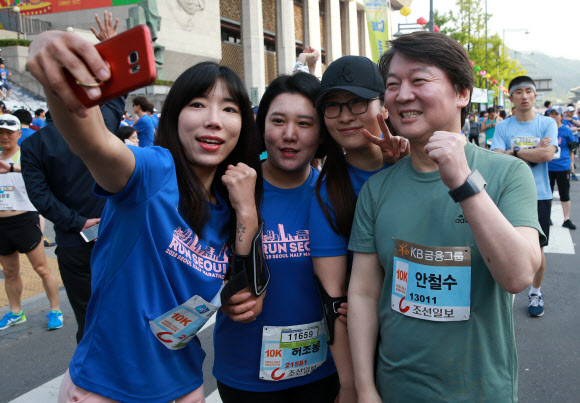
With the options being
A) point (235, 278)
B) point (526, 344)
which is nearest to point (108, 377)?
point (235, 278)

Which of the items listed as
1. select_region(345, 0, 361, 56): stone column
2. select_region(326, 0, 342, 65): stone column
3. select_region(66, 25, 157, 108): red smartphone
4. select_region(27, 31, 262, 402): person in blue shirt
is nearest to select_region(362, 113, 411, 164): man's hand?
select_region(27, 31, 262, 402): person in blue shirt

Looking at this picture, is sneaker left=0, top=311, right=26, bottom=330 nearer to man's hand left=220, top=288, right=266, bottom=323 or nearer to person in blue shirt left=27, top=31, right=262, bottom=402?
person in blue shirt left=27, top=31, right=262, bottom=402

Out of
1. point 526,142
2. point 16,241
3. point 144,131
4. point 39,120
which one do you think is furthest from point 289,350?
point 39,120

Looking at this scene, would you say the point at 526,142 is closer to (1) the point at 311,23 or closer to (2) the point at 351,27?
(1) the point at 311,23

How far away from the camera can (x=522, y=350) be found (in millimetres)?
4062

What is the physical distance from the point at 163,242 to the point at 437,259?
89cm

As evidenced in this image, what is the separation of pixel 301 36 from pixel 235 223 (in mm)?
33391

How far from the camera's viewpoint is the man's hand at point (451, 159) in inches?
53.7

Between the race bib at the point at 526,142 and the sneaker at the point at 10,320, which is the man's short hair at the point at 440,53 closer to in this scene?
the race bib at the point at 526,142

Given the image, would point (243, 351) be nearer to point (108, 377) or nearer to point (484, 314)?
point (108, 377)

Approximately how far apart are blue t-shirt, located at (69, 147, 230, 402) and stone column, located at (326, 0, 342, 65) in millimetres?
36267

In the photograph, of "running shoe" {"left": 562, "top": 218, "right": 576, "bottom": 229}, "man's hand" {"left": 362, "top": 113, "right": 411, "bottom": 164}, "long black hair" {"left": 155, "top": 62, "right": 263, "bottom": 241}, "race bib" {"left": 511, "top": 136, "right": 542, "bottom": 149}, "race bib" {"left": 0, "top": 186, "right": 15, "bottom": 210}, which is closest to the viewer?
"long black hair" {"left": 155, "top": 62, "right": 263, "bottom": 241}

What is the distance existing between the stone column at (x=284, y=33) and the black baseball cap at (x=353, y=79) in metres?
28.6

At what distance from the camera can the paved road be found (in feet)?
11.7
